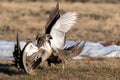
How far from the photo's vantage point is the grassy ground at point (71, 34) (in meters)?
12.3

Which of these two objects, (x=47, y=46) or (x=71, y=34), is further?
(x=71, y=34)

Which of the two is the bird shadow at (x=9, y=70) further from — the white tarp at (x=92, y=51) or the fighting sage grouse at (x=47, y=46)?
the white tarp at (x=92, y=51)

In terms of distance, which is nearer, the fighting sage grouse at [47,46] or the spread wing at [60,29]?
the fighting sage grouse at [47,46]

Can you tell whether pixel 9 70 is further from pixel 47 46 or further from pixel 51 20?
pixel 51 20

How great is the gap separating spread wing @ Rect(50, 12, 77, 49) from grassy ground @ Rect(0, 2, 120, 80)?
68 cm

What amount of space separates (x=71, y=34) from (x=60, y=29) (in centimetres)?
892

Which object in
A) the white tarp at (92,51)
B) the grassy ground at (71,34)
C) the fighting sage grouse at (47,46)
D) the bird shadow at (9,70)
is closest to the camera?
the fighting sage grouse at (47,46)

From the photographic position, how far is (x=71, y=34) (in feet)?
69.7

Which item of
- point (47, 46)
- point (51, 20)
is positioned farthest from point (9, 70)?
point (51, 20)

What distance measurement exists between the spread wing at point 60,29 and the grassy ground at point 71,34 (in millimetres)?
680

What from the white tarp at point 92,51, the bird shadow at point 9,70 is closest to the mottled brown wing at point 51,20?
the bird shadow at point 9,70

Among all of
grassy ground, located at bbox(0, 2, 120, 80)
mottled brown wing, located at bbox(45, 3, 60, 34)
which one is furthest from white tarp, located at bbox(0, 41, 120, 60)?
mottled brown wing, located at bbox(45, 3, 60, 34)

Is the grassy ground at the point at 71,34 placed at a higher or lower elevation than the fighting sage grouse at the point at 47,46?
lower

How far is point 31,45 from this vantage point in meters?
11.9
